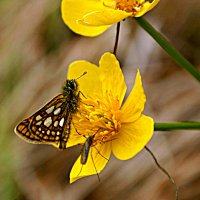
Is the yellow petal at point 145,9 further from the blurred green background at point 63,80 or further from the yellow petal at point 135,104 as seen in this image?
the blurred green background at point 63,80

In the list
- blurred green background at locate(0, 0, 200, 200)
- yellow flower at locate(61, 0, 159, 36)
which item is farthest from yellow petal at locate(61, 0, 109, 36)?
blurred green background at locate(0, 0, 200, 200)

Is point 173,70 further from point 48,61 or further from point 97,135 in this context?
point 97,135

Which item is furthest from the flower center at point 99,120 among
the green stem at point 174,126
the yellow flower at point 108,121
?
the green stem at point 174,126

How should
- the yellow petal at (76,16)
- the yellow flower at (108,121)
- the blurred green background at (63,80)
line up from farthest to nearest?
the blurred green background at (63,80), the yellow petal at (76,16), the yellow flower at (108,121)

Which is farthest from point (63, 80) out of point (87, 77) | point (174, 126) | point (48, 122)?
point (174, 126)

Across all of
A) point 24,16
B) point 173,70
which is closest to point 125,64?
point 173,70
